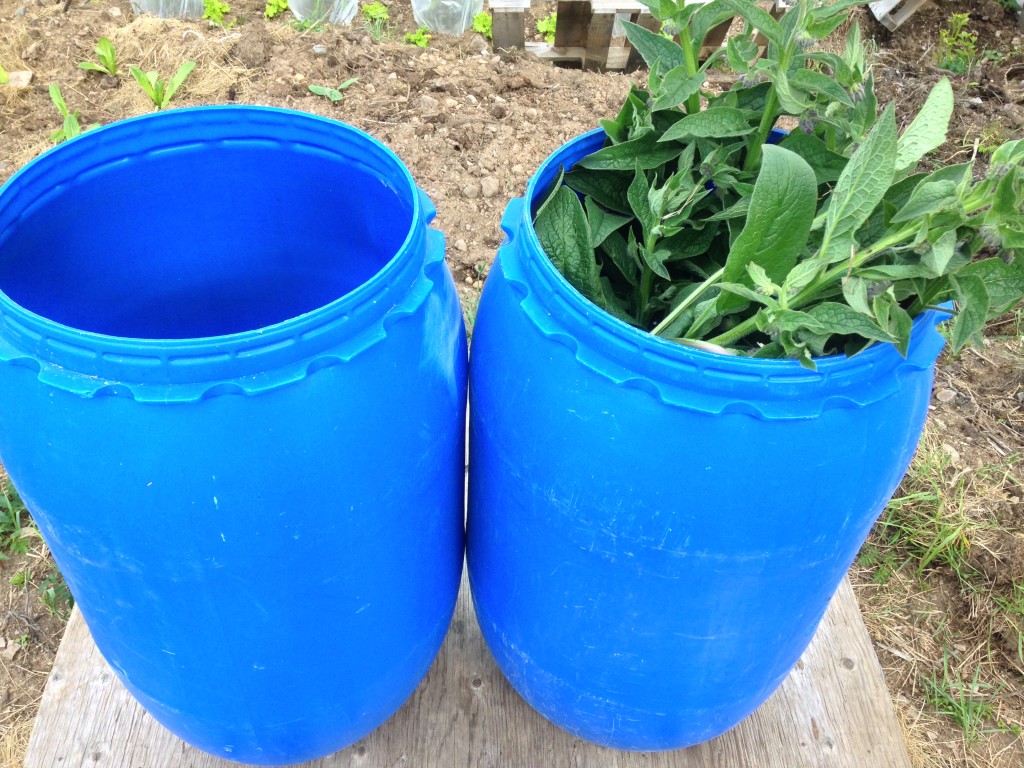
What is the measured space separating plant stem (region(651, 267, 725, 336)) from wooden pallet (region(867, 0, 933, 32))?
3189 mm

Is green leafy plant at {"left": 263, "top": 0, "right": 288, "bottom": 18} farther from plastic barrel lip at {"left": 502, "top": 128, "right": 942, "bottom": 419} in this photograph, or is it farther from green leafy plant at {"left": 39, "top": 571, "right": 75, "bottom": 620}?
plastic barrel lip at {"left": 502, "top": 128, "right": 942, "bottom": 419}

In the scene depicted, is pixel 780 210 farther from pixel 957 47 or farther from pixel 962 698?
pixel 957 47

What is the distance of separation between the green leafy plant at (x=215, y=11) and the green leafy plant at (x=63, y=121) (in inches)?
27.3

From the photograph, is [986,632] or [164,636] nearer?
[164,636]

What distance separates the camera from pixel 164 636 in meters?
0.95

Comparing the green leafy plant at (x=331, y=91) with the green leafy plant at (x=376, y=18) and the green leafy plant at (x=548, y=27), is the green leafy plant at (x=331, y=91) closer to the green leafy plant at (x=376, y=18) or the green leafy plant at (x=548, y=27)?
the green leafy plant at (x=376, y=18)

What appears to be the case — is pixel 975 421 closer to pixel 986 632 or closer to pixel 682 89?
pixel 986 632

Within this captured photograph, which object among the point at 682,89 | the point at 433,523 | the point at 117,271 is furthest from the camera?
the point at 117,271

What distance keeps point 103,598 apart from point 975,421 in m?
2.03

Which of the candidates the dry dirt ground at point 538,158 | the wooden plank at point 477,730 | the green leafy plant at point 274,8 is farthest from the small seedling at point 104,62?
the wooden plank at point 477,730

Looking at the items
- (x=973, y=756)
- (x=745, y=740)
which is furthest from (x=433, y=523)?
(x=973, y=756)

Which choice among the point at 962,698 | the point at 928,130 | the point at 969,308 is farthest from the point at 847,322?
the point at 962,698

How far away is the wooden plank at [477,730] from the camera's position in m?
1.30

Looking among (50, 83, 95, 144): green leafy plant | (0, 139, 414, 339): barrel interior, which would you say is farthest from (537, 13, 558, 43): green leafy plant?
(0, 139, 414, 339): barrel interior
